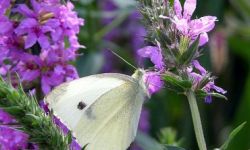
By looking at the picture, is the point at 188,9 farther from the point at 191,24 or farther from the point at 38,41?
the point at 38,41

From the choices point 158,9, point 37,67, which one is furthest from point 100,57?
point 158,9

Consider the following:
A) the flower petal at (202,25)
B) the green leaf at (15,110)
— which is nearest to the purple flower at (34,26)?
the flower petal at (202,25)

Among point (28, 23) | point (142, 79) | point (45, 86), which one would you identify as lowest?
point (45, 86)

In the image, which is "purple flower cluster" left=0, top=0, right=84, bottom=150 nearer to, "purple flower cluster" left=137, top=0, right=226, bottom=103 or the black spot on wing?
the black spot on wing

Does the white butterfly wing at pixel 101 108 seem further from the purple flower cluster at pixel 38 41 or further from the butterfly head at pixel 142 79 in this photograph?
the purple flower cluster at pixel 38 41

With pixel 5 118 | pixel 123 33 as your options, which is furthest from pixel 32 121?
pixel 123 33

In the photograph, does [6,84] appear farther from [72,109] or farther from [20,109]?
[72,109]

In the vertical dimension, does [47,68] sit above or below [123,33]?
above
